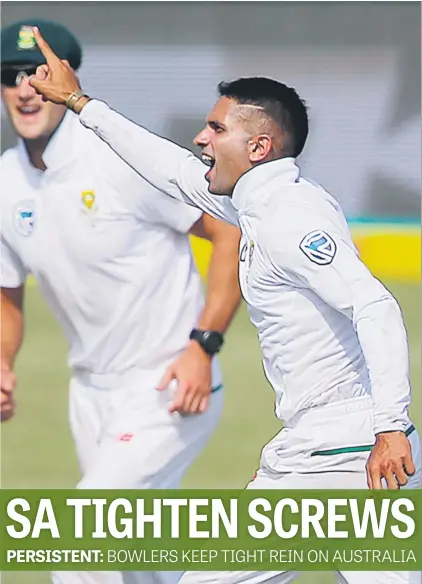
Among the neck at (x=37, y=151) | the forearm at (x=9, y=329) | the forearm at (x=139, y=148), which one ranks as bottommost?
the forearm at (x=9, y=329)

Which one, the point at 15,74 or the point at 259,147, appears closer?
A: the point at 259,147

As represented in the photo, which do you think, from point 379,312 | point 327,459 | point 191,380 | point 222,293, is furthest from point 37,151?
point 379,312

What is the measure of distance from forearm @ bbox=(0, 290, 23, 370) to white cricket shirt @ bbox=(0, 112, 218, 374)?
0.13 metres

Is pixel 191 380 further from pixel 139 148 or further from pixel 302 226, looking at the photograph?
pixel 302 226

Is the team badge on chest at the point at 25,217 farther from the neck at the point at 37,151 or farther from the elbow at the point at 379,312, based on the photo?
the elbow at the point at 379,312

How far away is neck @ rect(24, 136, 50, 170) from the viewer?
3.41m

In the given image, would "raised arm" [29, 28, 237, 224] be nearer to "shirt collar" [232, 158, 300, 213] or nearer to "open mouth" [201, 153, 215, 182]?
"open mouth" [201, 153, 215, 182]

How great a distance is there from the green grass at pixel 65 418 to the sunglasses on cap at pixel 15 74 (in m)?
1.28

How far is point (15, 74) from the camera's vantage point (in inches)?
133

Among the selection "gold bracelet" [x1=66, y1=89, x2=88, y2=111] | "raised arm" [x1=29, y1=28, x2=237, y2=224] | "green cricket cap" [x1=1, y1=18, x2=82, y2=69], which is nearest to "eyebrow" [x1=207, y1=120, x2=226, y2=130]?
"raised arm" [x1=29, y1=28, x2=237, y2=224]

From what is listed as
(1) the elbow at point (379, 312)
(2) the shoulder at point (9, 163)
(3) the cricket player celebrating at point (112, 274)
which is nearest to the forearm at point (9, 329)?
(3) the cricket player celebrating at point (112, 274)

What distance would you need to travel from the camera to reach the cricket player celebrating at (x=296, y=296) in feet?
7.67

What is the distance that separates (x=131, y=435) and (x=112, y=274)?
1.36ft

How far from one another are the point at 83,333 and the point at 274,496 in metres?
0.84
